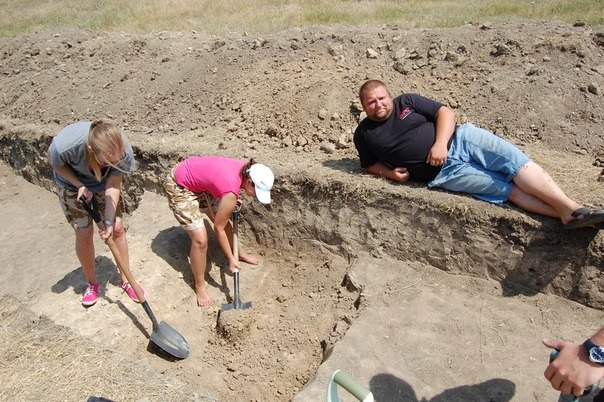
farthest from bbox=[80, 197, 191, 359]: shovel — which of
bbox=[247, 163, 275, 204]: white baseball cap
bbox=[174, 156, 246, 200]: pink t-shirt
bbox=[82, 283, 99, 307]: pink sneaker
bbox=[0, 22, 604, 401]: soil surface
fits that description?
bbox=[247, 163, 275, 204]: white baseball cap

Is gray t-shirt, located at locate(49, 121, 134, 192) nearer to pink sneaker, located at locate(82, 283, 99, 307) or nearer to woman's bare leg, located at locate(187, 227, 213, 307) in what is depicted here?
woman's bare leg, located at locate(187, 227, 213, 307)

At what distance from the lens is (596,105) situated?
557 centimetres

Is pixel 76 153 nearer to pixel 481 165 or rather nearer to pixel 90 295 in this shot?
pixel 90 295

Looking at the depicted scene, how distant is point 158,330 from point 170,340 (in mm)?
129

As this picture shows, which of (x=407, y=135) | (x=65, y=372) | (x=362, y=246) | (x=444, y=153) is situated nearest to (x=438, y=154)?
(x=444, y=153)

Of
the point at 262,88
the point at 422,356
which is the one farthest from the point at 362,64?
the point at 422,356

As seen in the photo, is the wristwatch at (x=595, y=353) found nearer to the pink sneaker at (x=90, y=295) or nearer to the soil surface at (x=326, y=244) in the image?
the soil surface at (x=326, y=244)

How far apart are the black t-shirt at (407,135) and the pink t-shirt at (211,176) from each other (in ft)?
3.87

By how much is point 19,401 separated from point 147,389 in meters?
0.77

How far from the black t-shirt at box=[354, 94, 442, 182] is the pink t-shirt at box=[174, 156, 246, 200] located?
1179mm

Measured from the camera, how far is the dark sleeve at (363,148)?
4441 millimetres

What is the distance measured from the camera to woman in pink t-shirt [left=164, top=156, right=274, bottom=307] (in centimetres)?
408

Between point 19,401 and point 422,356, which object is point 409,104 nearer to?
point 422,356

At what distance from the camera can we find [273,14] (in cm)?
1144
